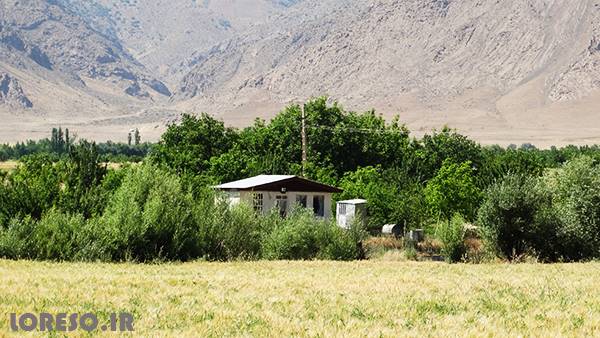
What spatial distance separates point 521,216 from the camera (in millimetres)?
43281

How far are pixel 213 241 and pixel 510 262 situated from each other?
1518cm

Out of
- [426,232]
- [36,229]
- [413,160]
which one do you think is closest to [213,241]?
[36,229]

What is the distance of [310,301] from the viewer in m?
19.6

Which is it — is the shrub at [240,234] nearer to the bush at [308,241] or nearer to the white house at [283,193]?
the bush at [308,241]

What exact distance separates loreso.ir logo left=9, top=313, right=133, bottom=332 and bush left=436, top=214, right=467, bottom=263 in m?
30.3

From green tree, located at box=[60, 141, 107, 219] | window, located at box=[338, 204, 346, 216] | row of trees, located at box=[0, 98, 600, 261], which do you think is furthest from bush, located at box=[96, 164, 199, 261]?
window, located at box=[338, 204, 346, 216]

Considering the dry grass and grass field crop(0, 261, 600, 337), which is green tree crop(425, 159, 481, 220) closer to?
grass field crop(0, 261, 600, 337)

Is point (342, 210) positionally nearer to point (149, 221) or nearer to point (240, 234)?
point (240, 234)

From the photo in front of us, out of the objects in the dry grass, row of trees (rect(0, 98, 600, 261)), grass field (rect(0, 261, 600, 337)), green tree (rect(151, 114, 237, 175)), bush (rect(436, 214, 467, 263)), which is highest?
the dry grass

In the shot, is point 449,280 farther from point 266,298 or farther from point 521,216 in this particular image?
point 521,216

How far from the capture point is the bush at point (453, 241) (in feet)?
145

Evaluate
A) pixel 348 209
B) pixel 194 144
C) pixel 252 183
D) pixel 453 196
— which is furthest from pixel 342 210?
pixel 194 144

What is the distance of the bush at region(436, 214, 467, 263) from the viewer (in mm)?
44312

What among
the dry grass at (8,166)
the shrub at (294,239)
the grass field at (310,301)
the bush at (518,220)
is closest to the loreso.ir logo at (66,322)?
the grass field at (310,301)
